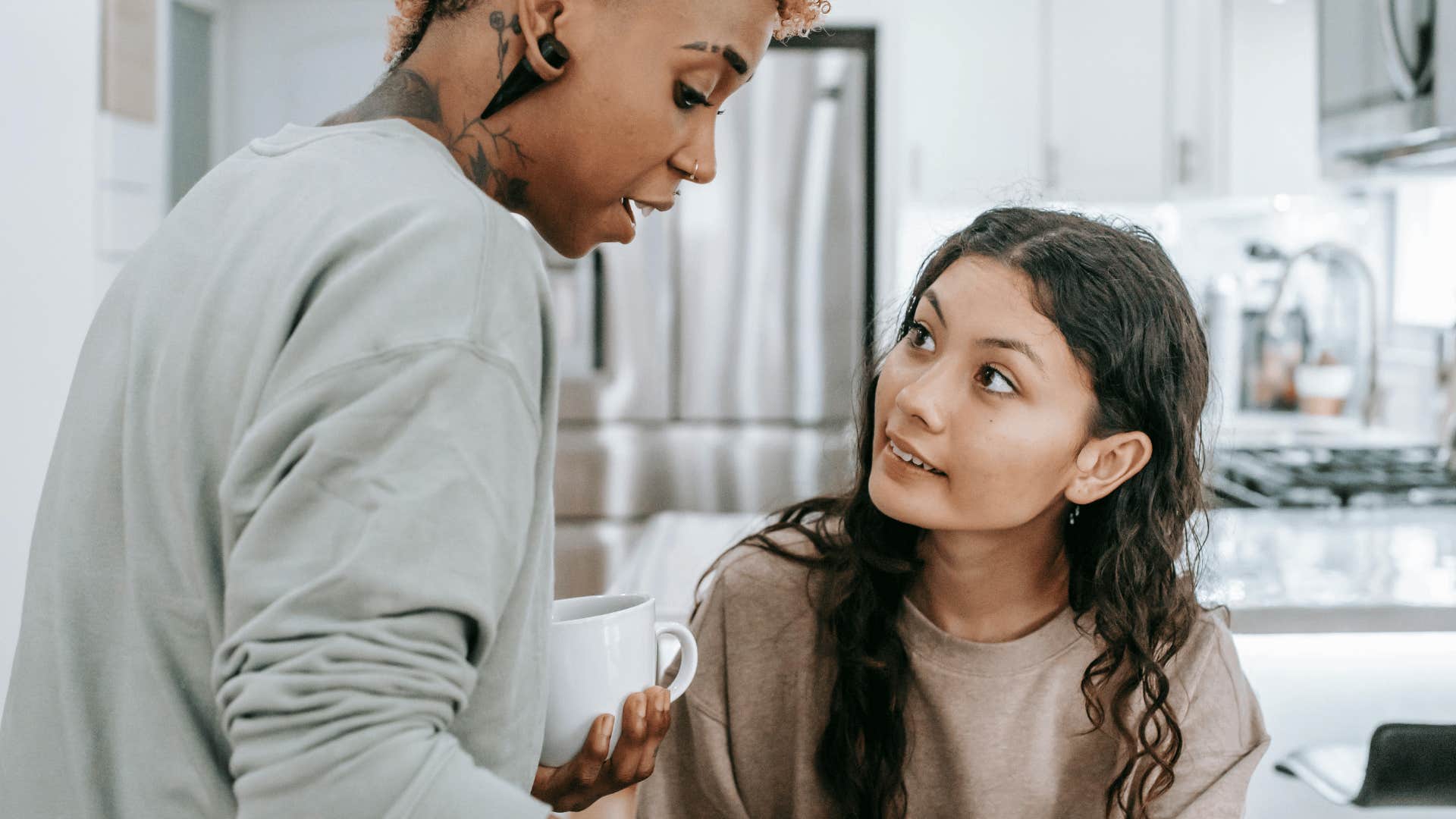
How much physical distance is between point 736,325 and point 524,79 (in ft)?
8.75

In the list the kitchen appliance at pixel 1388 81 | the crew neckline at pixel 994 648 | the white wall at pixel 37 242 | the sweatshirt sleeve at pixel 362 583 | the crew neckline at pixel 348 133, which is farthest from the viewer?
the kitchen appliance at pixel 1388 81

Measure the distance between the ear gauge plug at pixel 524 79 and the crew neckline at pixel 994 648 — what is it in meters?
0.76

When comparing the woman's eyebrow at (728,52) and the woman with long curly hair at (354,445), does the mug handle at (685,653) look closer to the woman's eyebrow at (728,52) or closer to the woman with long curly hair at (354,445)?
the woman with long curly hair at (354,445)

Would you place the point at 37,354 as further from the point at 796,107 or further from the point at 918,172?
the point at 918,172

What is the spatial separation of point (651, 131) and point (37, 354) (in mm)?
1264

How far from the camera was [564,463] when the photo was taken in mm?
3320

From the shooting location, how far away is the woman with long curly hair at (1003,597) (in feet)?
3.55

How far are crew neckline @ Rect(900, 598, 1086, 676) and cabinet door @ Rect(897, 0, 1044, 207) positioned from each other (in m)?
2.56

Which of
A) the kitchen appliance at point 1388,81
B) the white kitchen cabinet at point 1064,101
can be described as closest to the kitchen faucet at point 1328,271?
the white kitchen cabinet at point 1064,101

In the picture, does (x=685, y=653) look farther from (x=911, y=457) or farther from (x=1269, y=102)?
(x=1269, y=102)

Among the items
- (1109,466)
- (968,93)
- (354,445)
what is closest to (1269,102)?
(968,93)

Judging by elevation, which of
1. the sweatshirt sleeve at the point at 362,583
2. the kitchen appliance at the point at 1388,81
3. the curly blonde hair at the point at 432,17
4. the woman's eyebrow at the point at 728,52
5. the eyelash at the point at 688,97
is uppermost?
the kitchen appliance at the point at 1388,81

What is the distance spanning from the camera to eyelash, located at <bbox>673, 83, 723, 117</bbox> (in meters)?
0.63

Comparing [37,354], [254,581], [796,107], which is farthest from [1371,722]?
[796,107]
